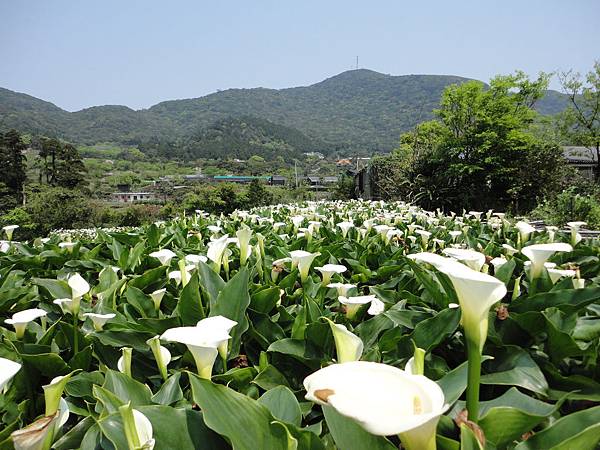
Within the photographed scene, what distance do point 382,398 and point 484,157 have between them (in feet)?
64.4

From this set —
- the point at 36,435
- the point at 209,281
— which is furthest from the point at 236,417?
the point at 209,281

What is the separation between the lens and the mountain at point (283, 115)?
135 metres

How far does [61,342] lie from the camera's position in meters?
1.37

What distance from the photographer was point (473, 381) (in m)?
0.69

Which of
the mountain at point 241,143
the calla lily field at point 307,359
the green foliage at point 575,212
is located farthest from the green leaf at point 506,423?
the mountain at point 241,143

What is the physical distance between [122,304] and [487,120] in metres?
19.8

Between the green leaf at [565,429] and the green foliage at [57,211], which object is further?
the green foliage at [57,211]

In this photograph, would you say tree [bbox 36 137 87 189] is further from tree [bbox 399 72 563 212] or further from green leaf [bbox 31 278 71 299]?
green leaf [bbox 31 278 71 299]

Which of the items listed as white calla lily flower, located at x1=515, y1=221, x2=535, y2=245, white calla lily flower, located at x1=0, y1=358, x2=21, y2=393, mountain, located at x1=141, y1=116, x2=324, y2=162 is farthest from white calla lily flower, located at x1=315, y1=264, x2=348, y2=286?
mountain, located at x1=141, y1=116, x2=324, y2=162

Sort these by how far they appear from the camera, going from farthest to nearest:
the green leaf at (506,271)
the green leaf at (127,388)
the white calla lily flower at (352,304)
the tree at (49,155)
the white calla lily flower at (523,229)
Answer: the tree at (49,155) → the white calla lily flower at (523,229) → the green leaf at (506,271) → the white calla lily flower at (352,304) → the green leaf at (127,388)

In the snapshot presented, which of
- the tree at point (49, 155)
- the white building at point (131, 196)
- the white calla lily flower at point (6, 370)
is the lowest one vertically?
the white building at point (131, 196)

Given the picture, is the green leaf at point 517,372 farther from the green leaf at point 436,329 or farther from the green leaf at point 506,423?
the green leaf at point 506,423

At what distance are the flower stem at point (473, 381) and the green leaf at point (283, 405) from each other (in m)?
0.32

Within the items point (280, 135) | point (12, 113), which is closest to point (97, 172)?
point (12, 113)
